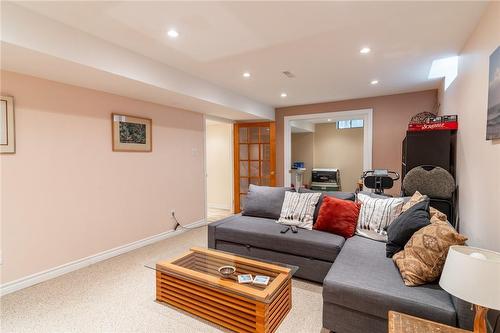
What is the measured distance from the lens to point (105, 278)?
2.68 metres

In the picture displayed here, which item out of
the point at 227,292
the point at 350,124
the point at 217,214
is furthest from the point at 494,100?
the point at 350,124

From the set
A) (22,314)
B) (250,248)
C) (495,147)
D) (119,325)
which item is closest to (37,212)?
(22,314)

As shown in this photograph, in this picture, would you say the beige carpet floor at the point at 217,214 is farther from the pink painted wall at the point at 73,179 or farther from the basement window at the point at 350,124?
the basement window at the point at 350,124

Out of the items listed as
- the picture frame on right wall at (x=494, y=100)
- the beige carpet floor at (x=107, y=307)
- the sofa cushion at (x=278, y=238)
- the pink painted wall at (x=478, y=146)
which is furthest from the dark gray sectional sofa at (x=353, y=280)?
the picture frame on right wall at (x=494, y=100)

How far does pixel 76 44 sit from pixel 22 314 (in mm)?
2312

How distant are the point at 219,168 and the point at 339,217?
13.2ft

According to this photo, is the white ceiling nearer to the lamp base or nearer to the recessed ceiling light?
the recessed ceiling light

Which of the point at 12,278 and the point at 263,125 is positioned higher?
the point at 263,125

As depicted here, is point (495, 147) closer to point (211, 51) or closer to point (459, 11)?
point (459, 11)

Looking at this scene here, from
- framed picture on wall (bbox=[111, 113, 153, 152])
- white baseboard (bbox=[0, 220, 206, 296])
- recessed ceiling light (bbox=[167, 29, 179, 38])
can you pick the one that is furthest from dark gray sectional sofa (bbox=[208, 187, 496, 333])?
recessed ceiling light (bbox=[167, 29, 179, 38])

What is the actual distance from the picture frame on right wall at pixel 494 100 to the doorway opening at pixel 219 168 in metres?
4.61

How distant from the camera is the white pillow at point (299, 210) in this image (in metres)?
2.94

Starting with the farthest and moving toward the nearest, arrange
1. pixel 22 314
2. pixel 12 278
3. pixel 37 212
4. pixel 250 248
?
pixel 250 248 → pixel 37 212 → pixel 12 278 → pixel 22 314

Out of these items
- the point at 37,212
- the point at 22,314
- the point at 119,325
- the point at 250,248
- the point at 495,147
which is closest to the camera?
the point at 495,147
